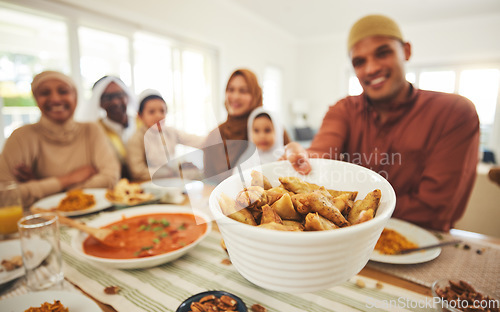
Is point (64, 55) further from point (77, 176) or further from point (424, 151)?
point (424, 151)

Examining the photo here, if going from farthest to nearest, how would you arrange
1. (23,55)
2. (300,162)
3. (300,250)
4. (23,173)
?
(23,55) → (23,173) → (300,162) → (300,250)

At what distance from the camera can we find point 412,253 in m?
0.61

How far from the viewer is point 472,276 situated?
1.87 feet

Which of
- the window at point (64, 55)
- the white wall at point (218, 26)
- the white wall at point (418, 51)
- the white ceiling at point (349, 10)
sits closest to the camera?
the window at point (64, 55)

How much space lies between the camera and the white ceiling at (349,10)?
3.67 metres

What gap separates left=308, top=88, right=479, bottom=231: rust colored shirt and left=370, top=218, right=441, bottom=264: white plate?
157mm

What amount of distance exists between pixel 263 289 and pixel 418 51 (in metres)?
5.89

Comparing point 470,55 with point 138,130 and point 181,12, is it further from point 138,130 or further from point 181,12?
point 138,130

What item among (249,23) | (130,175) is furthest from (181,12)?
(130,175)

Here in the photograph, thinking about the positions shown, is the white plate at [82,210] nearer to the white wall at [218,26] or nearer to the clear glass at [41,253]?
the clear glass at [41,253]

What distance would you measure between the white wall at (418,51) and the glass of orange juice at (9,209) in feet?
18.1

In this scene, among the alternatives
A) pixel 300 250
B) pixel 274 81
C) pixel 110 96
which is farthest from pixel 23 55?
pixel 274 81

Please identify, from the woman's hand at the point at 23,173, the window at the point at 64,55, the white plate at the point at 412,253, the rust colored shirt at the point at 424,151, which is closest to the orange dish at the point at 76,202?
the woman's hand at the point at 23,173

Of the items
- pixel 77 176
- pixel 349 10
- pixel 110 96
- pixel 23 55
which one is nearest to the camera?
pixel 77 176
